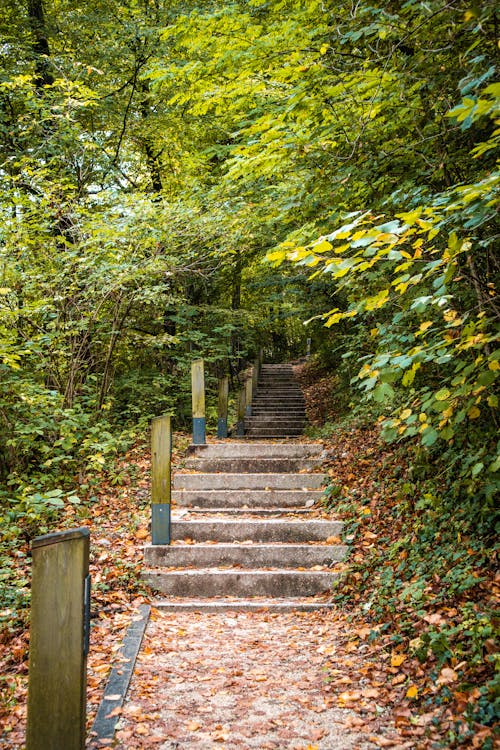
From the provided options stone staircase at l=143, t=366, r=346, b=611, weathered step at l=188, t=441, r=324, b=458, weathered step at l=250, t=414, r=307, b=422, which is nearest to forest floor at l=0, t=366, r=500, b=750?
stone staircase at l=143, t=366, r=346, b=611

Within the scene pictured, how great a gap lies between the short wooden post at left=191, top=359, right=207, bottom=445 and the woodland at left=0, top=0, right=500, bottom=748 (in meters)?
1.09

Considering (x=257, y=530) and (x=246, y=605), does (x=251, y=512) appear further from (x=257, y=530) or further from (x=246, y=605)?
(x=246, y=605)

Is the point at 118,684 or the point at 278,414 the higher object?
the point at 278,414

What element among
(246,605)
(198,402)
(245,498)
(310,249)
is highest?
(310,249)

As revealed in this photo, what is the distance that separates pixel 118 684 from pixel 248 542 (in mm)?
Answer: 2393

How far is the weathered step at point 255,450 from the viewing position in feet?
25.7

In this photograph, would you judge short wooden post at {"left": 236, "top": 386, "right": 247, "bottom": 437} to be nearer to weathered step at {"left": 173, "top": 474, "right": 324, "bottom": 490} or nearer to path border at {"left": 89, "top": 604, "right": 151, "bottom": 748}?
weathered step at {"left": 173, "top": 474, "right": 324, "bottom": 490}

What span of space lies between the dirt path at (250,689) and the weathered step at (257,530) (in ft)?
3.68

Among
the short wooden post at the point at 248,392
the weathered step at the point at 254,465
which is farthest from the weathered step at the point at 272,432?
the weathered step at the point at 254,465

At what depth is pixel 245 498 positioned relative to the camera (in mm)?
6273

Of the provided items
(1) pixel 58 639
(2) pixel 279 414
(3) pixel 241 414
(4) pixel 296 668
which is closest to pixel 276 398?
(2) pixel 279 414

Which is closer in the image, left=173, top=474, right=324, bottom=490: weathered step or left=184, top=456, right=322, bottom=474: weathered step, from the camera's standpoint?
left=173, top=474, right=324, bottom=490: weathered step

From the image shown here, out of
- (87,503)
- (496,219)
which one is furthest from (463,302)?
(87,503)

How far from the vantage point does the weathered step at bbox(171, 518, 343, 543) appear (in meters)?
5.34
